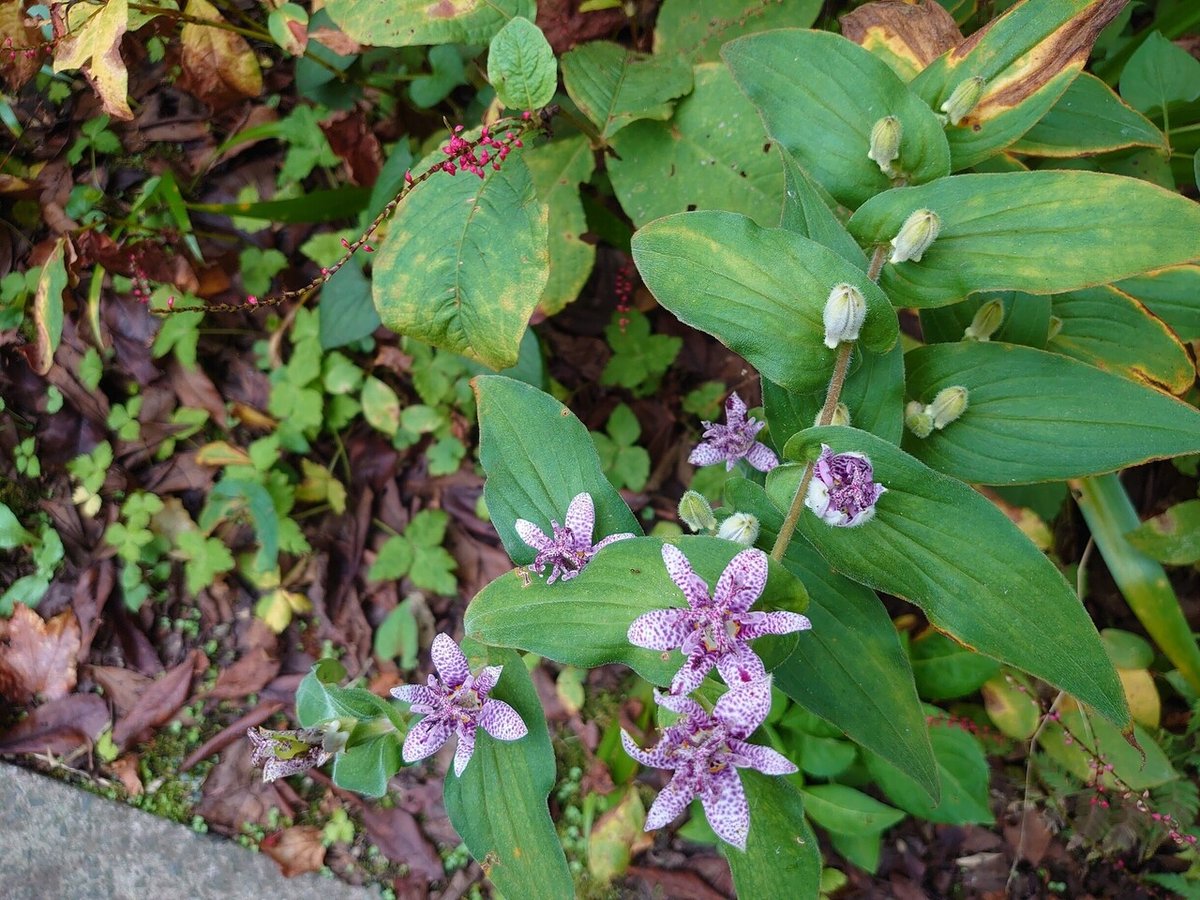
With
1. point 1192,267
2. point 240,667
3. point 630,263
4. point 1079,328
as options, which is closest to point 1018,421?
point 1079,328

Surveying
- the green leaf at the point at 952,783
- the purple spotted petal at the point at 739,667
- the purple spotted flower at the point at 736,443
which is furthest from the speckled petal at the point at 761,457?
the green leaf at the point at 952,783

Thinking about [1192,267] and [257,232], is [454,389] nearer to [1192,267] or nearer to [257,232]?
[257,232]

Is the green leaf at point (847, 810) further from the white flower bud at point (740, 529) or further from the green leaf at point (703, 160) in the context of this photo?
the green leaf at point (703, 160)

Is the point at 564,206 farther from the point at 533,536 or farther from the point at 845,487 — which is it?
the point at 845,487

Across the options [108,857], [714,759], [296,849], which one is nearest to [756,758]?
[714,759]

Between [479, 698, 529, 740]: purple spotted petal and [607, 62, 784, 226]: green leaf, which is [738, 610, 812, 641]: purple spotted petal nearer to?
[479, 698, 529, 740]: purple spotted petal

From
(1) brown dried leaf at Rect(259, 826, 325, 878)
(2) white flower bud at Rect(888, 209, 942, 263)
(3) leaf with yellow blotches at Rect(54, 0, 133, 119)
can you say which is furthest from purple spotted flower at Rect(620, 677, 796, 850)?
(1) brown dried leaf at Rect(259, 826, 325, 878)

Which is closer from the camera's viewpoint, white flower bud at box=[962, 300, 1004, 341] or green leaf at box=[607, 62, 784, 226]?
white flower bud at box=[962, 300, 1004, 341]
